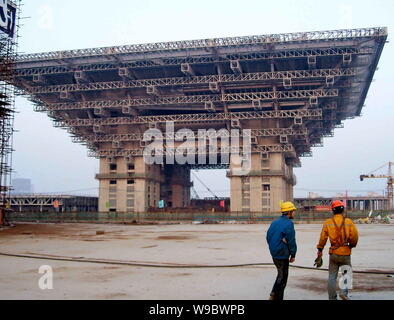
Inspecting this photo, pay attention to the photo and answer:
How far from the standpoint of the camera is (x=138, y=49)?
189ft

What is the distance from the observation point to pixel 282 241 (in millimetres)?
9906

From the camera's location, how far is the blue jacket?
9.86 meters

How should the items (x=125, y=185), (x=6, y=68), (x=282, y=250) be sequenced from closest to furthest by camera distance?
1. (x=282, y=250)
2. (x=6, y=68)
3. (x=125, y=185)

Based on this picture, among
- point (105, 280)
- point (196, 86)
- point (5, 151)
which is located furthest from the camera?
point (196, 86)

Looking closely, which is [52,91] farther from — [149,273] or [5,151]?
[149,273]

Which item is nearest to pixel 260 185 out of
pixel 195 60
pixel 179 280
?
pixel 195 60

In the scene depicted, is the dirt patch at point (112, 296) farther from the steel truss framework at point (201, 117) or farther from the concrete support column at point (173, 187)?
the concrete support column at point (173, 187)

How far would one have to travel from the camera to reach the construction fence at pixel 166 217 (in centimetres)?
5972

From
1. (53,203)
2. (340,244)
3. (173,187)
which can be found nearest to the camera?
(340,244)

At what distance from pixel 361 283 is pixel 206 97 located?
165ft

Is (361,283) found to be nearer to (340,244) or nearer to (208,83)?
Result: (340,244)

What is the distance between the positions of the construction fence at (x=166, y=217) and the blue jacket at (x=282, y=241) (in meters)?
49.0
